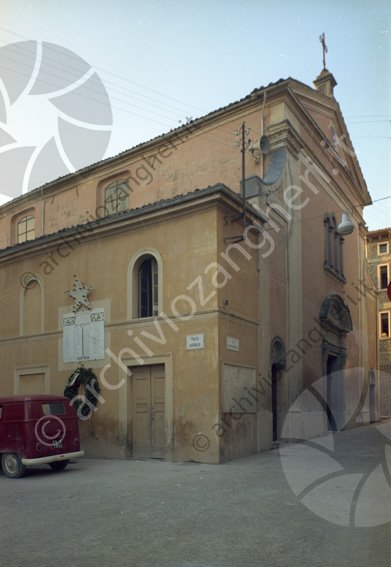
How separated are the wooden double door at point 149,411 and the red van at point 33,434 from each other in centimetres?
211

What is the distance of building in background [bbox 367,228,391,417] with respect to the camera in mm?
35406

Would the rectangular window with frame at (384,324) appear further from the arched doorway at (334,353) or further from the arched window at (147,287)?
the arched window at (147,287)

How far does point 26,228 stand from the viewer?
25.2 m

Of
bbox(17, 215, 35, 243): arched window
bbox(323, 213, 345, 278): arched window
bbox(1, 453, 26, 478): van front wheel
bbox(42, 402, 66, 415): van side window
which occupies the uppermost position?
bbox(17, 215, 35, 243): arched window

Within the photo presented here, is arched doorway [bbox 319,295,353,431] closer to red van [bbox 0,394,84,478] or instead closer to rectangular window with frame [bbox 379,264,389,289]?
red van [bbox 0,394,84,478]

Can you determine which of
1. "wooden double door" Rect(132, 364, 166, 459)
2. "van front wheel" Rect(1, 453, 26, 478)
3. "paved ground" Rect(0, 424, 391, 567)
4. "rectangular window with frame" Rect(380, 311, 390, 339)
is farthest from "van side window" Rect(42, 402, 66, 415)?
"rectangular window with frame" Rect(380, 311, 390, 339)

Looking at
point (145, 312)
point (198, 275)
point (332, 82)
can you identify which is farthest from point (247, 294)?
point (332, 82)

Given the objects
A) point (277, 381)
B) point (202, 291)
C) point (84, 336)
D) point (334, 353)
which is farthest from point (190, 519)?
point (334, 353)

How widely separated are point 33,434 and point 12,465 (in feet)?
2.60

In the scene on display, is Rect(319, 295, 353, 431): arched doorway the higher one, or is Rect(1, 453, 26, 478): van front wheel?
Rect(319, 295, 353, 431): arched doorway

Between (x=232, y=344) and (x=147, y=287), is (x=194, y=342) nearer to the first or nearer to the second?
(x=232, y=344)

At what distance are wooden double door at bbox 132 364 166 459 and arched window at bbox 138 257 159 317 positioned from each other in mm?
1486

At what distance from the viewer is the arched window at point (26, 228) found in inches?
976

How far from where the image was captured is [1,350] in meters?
17.4
